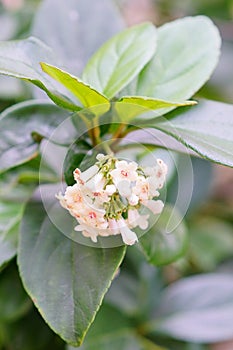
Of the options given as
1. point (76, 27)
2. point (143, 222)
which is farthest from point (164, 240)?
point (76, 27)

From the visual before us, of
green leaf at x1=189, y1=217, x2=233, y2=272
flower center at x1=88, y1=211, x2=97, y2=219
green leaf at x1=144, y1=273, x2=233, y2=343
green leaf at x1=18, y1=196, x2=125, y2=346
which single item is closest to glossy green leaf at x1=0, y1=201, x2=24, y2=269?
green leaf at x1=18, y1=196, x2=125, y2=346

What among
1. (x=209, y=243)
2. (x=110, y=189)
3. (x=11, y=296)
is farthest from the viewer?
(x=209, y=243)

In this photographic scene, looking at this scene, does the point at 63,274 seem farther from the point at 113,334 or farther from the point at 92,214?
the point at 113,334

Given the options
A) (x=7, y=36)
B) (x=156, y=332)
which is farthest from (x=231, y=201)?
(x=7, y=36)

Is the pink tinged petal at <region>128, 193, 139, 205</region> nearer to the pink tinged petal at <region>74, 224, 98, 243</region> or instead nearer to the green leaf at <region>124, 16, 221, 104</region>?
the pink tinged petal at <region>74, 224, 98, 243</region>

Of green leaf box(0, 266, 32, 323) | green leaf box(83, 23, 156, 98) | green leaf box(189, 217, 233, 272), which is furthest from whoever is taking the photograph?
green leaf box(189, 217, 233, 272)
